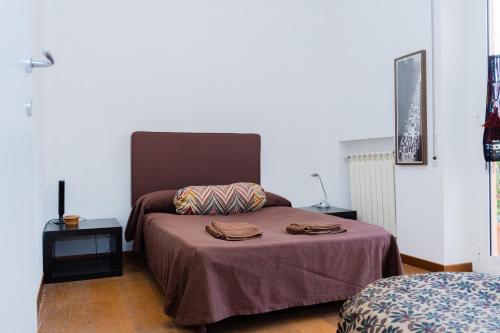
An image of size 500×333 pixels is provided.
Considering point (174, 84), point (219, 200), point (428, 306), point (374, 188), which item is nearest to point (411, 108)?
point (374, 188)

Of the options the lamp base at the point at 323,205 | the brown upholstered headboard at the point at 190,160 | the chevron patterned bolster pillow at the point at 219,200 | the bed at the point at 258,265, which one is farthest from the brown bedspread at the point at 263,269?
the lamp base at the point at 323,205

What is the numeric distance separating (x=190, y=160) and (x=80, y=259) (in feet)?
4.36

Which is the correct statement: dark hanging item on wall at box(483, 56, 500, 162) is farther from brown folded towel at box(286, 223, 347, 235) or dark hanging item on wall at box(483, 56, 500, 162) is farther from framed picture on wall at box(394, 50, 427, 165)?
brown folded towel at box(286, 223, 347, 235)

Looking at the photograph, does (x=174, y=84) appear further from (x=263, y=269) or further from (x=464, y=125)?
(x=464, y=125)

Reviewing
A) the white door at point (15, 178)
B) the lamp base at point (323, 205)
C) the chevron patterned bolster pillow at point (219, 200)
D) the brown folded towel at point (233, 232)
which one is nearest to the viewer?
the white door at point (15, 178)

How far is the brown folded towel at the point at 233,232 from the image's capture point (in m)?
2.35

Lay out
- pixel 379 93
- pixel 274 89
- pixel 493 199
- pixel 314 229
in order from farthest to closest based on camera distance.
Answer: pixel 274 89 → pixel 379 93 → pixel 493 199 → pixel 314 229

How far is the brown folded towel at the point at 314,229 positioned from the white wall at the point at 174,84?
1.90 meters

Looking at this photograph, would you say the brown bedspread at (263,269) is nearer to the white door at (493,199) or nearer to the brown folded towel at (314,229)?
the brown folded towel at (314,229)

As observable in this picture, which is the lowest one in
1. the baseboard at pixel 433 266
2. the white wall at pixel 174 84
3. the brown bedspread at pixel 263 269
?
the baseboard at pixel 433 266

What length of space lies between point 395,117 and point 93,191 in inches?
110

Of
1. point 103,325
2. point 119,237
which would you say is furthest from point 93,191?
A: point 103,325

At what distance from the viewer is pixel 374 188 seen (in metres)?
4.04

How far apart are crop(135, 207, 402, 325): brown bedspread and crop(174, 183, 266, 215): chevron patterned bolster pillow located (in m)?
0.70
